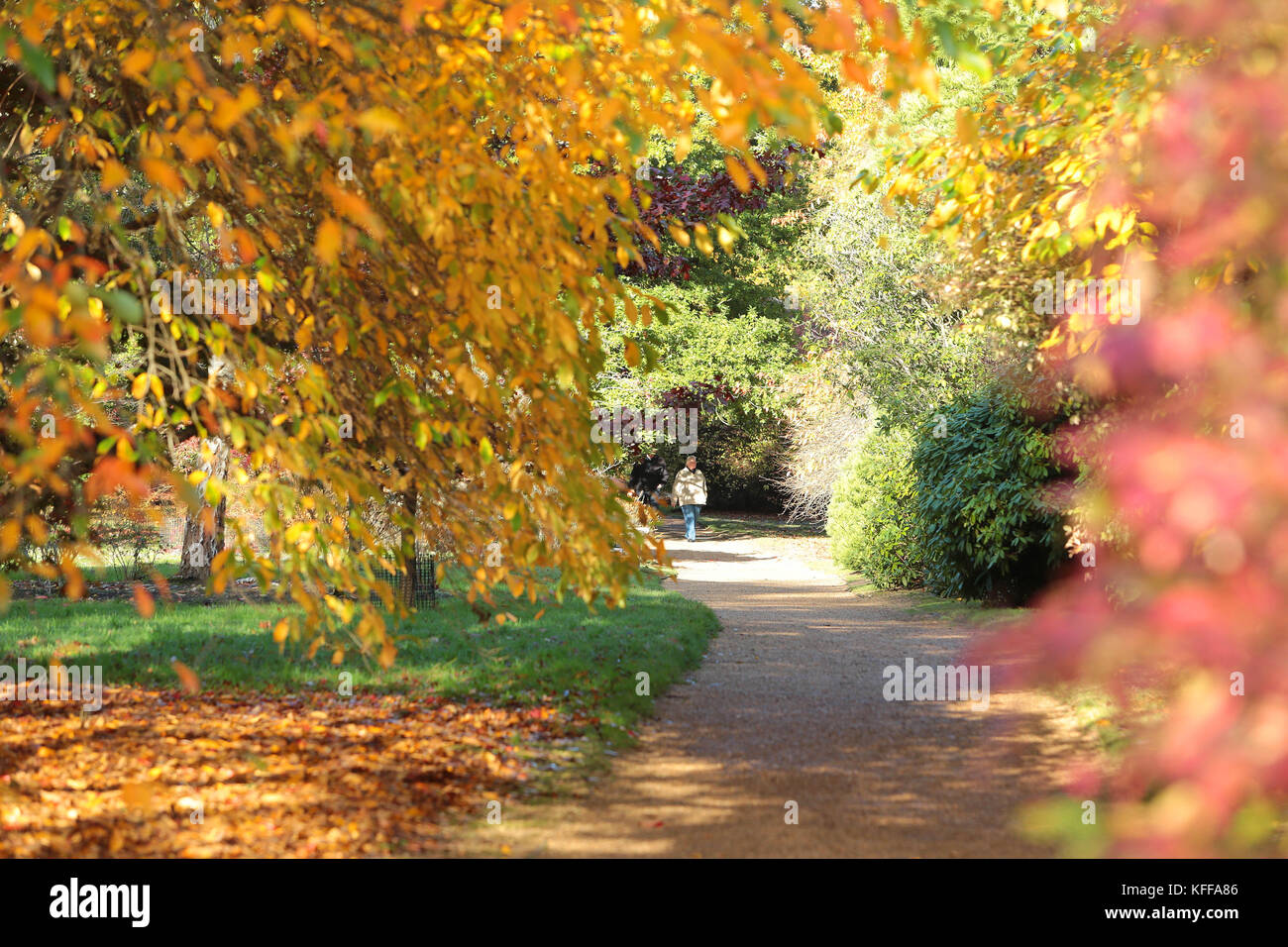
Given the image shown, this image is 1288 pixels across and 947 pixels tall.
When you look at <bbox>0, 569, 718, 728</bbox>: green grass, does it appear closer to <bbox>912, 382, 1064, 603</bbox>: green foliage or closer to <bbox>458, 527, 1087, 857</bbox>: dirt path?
<bbox>458, 527, 1087, 857</bbox>: dirt path

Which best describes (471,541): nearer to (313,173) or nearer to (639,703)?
(313,173)

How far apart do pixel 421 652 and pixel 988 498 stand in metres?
6.37

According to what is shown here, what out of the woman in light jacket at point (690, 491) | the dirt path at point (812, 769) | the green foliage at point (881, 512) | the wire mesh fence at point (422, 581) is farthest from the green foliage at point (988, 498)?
the woman in light jacket at point (690, 491)

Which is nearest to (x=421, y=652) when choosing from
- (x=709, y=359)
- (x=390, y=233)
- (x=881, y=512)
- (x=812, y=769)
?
(x=812, y=769)

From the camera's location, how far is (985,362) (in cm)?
1340

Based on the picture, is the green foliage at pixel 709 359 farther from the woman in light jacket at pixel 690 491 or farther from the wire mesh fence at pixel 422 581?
the wire mesh fence at pixel 422 581

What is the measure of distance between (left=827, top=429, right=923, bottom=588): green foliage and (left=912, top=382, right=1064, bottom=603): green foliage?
59.7 inches

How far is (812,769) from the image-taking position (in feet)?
21.4

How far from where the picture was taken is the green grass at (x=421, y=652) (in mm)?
7992

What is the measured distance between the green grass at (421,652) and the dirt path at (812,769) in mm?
450

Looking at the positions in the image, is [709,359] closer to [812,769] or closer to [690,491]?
[690,491]

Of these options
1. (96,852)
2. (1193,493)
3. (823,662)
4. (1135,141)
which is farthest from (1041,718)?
(1193,493)
